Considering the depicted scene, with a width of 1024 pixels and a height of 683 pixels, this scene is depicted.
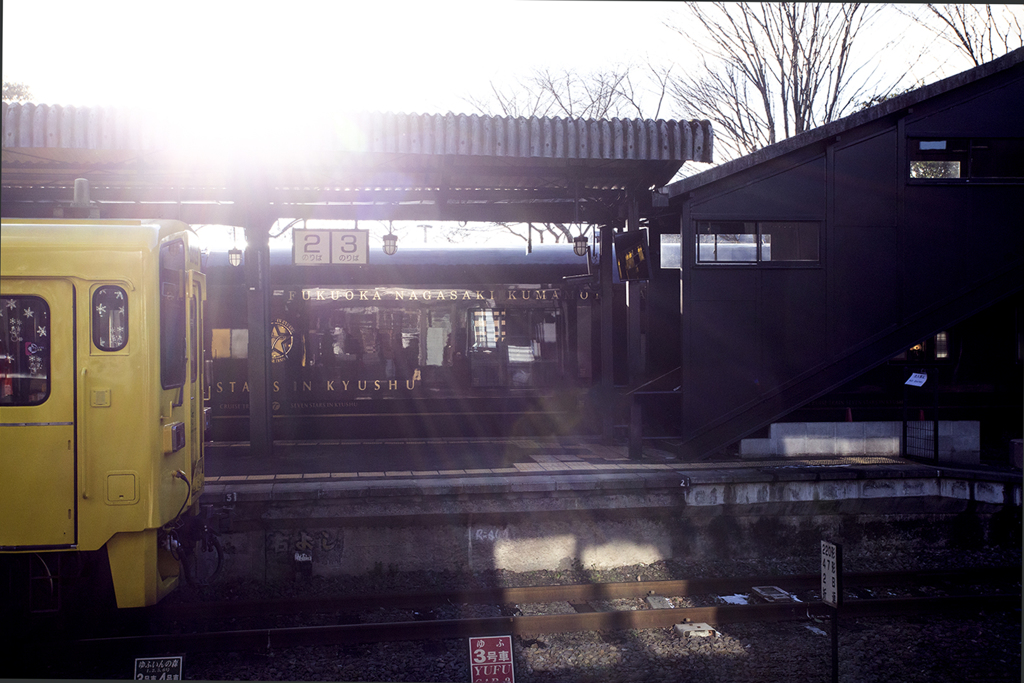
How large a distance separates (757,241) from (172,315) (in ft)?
25.1

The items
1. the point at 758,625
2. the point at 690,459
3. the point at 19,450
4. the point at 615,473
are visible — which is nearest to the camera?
the point at 19,450

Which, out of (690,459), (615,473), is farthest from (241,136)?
(690,459)

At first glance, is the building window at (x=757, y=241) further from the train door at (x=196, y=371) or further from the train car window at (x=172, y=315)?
the train car window at (x=172, y=315)

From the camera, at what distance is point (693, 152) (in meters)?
9.06

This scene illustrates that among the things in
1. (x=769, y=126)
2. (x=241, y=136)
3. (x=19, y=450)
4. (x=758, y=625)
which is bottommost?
(x=758, y=625)

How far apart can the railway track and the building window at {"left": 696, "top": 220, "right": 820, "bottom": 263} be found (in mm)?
4395

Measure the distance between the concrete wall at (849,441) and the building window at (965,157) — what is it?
12.6ft

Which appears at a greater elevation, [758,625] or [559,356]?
[559,356]

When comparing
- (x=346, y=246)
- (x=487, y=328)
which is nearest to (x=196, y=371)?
(x=346, y=246)

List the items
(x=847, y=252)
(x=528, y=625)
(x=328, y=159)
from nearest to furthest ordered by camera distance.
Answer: (x=528, y=625), (x=328, y=159), (x=847, y=252)

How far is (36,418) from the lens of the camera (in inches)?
203

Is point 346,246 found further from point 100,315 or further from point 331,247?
point 100,315

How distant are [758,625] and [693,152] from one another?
5.78 meters

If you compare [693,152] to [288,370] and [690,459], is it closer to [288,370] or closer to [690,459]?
[690,459]
